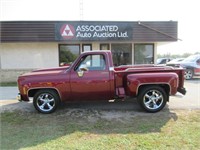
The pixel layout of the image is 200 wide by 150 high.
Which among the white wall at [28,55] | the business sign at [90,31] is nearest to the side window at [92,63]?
the business sign at [90,31]

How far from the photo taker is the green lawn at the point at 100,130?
4.18 m

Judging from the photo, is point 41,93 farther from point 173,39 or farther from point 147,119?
point 173,39

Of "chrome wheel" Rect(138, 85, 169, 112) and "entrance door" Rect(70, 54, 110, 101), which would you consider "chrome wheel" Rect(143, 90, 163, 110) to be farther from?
"entrance door" Rect(70, 54, 110, 101)

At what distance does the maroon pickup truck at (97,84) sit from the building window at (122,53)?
8.09 m

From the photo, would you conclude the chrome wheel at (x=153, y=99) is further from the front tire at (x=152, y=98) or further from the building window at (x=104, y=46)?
the building window at (x=104, y=46)

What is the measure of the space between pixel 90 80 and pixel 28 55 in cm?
897

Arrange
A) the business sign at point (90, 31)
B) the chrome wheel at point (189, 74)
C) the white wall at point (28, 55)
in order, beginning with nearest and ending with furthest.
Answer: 1. the business sign at point (90, 31)
2. the white wall at point (28, 55)
3. the chrome wheel at point (189, 74)

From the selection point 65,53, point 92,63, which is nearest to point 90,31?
point 65,53

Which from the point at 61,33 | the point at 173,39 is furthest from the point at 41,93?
the point at 173,39

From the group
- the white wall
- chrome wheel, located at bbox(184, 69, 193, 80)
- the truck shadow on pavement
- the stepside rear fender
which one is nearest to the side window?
the stepside rear fender

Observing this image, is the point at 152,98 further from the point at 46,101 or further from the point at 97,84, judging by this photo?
the point at 46,101

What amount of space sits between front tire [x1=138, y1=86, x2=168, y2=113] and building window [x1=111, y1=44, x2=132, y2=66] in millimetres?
8277

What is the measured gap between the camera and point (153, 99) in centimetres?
632

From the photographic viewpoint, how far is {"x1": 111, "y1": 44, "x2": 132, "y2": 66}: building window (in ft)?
47.5
